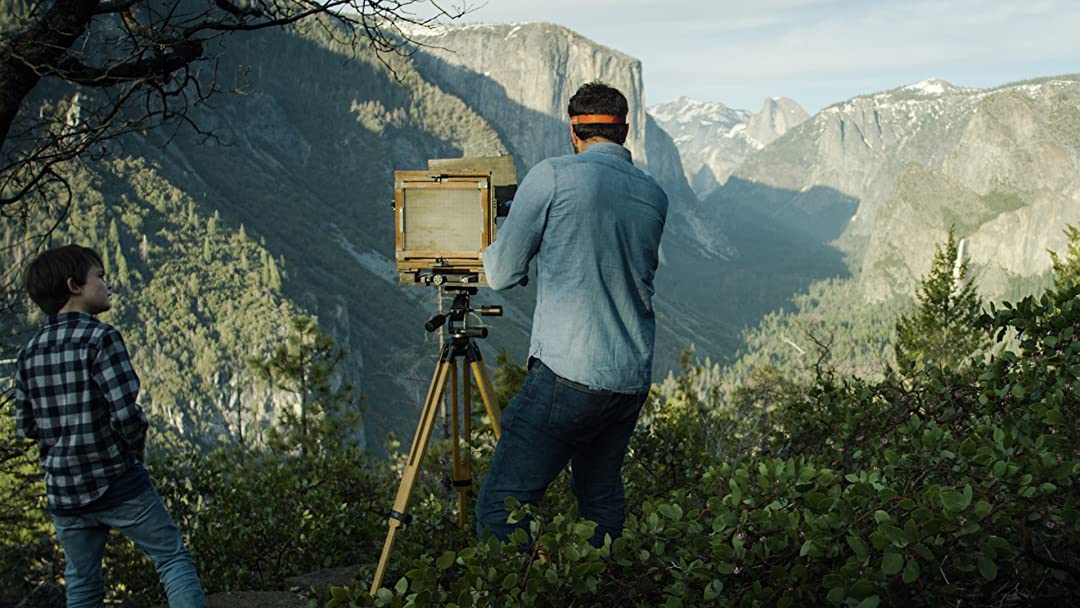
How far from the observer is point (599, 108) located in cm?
336

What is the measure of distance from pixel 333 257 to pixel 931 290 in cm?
11880

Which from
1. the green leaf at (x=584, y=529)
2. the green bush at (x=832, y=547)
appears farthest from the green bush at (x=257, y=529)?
the green leaf at (x=584, y=529)

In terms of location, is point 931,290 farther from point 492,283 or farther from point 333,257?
point 333,257

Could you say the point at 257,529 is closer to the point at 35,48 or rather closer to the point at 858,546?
the point at 35,48

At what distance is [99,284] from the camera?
3.72 m

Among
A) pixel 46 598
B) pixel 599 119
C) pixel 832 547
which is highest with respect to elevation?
pixel 599 119

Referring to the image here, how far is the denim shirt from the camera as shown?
3.17 meters

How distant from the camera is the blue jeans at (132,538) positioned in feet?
12.2

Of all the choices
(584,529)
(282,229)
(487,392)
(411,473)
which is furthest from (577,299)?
(282,229)

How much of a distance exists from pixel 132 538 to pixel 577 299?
233cm

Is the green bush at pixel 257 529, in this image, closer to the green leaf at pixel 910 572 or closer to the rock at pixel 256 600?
the rock at pixel 256 600

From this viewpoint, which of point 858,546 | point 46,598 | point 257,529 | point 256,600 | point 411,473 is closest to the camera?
point 858,546

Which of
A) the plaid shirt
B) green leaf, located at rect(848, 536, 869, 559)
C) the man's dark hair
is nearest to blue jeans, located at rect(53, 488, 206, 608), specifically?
the plaid shirt

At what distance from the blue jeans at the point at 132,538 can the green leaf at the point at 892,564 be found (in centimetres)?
306
